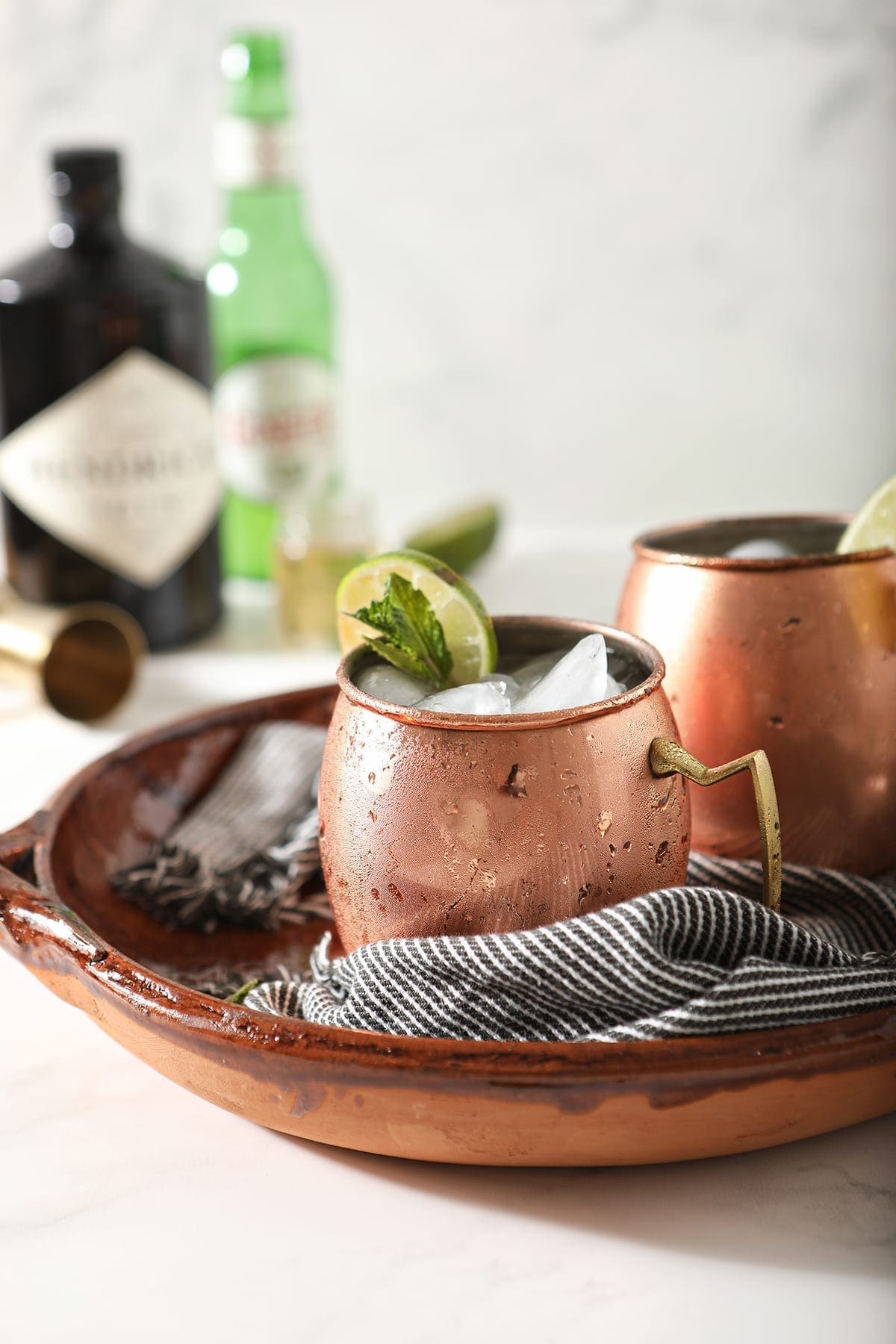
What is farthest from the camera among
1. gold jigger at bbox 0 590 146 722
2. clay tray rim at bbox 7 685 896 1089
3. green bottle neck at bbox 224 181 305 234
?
green bottle neck at bbox 224 181 305 234

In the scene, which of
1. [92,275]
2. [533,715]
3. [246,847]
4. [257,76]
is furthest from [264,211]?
[533,715]

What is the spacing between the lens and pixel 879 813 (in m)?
0.46

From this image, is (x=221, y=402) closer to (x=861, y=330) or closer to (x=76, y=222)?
(x=76, y=222)

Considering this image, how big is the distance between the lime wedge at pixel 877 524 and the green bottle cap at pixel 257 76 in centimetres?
68

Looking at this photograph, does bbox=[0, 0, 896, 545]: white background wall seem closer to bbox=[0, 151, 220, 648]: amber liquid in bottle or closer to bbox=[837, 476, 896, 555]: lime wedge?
bbox=[0, 151, 220, 648]: amber liquid in bottle

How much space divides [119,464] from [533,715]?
575 millimetres

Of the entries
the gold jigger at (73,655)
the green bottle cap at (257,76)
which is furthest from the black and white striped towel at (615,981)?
the green bottle cap at (257,76)

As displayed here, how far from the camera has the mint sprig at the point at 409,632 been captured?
1.38 feet

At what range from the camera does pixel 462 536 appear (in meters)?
1.06

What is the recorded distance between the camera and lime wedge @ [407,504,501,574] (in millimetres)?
1039

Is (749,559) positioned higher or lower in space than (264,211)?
lower

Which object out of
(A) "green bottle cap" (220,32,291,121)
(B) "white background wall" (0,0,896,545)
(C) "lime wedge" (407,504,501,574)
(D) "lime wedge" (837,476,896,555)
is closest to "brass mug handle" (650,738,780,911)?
(D) "lime wedge" (837,476,896,555)

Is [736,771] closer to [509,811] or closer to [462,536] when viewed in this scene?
[509,811]

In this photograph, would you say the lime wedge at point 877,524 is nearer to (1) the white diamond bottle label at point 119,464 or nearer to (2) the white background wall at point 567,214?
(1) the white diamond bottle label at point 119,464
